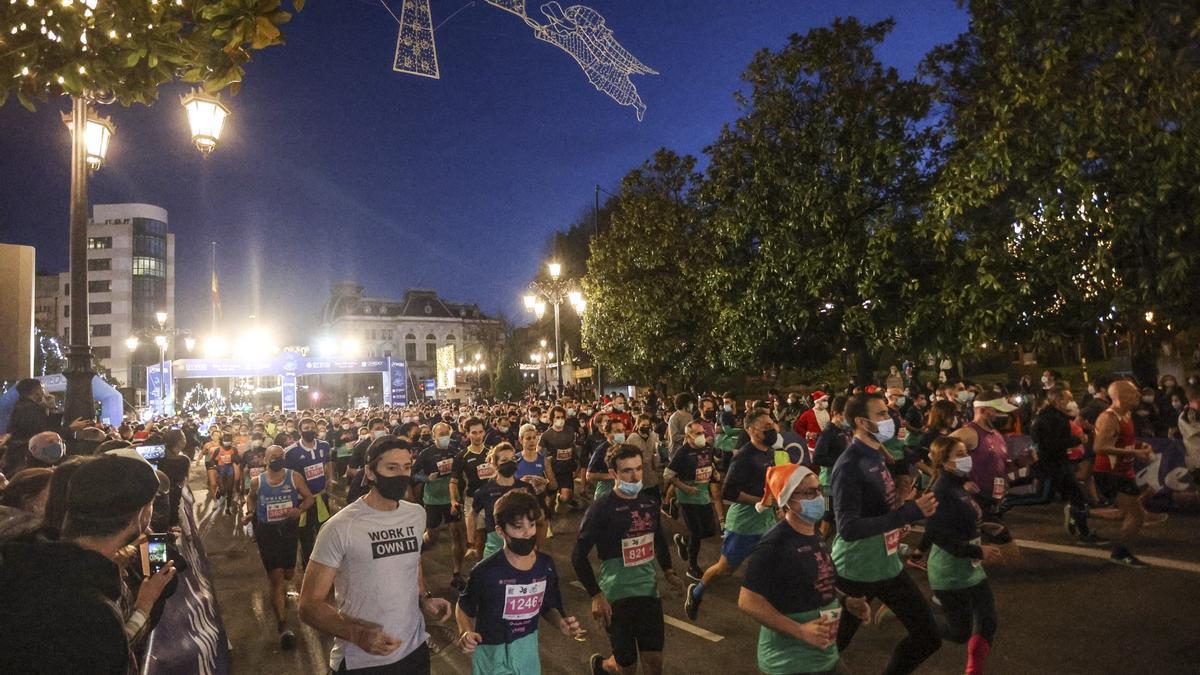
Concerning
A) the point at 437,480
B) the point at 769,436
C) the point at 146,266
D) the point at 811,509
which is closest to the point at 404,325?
the point at 146,266

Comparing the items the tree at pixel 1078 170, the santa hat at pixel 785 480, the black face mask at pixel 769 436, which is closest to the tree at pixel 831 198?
the tree at pixel 1078 170

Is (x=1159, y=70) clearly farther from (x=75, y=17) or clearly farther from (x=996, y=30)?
(x=75, y=17)

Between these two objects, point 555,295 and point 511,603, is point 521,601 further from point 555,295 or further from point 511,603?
point 555,295

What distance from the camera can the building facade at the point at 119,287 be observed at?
271ft

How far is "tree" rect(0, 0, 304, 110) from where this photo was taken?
4.25 m

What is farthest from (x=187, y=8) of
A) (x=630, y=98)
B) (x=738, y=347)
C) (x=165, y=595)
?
(x=738, y=347)

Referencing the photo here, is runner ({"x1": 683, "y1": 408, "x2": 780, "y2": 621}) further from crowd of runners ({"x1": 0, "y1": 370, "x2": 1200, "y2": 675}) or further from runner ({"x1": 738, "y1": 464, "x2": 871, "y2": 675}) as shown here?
runner ({"x1": 738, "y1": 464, "x2": 871, "y2": 675})

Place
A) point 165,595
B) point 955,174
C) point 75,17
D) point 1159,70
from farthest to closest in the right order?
point 955,174, point 1159,70, point 75,17, point 165,595

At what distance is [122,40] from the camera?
15.0 feet

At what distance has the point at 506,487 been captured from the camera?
7090 millimetres

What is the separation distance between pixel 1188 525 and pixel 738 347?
10.2 meters

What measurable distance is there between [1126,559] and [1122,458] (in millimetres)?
1173

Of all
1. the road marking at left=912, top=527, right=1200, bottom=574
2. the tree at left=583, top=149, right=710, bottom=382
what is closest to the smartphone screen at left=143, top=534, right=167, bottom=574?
the road marking at left=912, top=527, right=1200, bottom=574

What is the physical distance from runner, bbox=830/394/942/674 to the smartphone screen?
396cm
